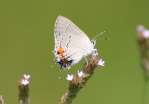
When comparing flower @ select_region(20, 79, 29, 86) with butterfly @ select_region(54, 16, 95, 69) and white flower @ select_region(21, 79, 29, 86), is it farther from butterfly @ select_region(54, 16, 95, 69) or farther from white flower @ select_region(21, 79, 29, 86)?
butterfly @ select_region(54, 16, 95, 69)

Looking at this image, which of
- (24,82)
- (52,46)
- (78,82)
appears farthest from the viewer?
(52,46)

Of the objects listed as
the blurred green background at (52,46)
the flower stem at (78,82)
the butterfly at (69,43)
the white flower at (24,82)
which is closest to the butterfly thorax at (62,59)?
the butterfly at (69,43)

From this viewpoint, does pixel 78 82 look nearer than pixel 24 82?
Yes

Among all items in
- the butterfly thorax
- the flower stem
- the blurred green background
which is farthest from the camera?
the blurred green background

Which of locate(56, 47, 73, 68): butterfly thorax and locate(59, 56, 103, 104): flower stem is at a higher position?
locate(56, 47, 73, 68): butterfly thorax

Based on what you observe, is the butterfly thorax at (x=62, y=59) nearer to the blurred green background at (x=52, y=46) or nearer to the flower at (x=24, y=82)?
the flower at (x=24, y=82)

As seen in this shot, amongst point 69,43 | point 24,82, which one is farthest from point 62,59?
point 24,82

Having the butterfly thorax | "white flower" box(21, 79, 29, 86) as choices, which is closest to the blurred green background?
the butterfly thorax

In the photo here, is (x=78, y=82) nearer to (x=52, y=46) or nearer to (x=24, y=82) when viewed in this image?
(x=24, y=82)
